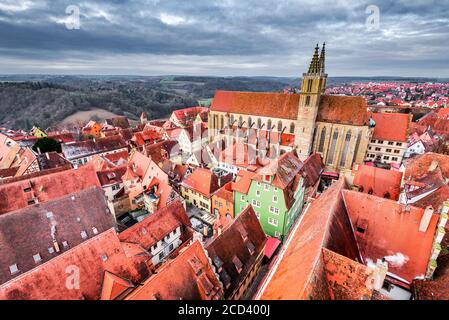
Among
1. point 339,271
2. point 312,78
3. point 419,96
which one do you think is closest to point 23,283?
point 339,271

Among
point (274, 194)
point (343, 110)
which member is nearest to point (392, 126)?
point (343, 110)

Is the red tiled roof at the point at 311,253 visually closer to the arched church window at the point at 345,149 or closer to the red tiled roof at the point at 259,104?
the arched church window at the point at 345,149

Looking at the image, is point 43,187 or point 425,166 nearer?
point 43,187

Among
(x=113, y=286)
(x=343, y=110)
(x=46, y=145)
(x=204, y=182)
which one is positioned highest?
(x=343, y=110)

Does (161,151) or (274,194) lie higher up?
(274,194)

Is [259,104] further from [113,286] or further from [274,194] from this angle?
[113,286]

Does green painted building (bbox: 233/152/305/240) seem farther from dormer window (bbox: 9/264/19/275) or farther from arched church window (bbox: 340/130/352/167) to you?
arched church window (bbox: 340/130/352/167)

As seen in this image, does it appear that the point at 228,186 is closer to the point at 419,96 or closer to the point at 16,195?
the point at 16,195
